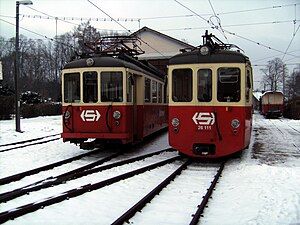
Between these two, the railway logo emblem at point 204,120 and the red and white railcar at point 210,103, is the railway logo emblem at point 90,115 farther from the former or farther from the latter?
Result: the railway logo emblem at point 204,120

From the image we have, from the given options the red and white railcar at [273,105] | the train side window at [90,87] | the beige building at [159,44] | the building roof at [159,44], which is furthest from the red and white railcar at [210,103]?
the red and white railcar at [273,105]

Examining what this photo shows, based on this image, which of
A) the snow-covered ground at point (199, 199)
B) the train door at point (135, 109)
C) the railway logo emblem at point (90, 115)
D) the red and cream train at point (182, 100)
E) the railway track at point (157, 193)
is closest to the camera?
the railway track at point (157, 193)

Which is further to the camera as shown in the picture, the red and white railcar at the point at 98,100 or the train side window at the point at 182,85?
the red and white railcar at the point at 98,100

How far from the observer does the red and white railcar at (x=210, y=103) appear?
393 inches

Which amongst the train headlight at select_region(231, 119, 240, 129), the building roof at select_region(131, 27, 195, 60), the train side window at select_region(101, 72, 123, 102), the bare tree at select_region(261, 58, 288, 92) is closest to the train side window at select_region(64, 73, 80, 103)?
the train side window at select_region(101, 72, 123, 102)

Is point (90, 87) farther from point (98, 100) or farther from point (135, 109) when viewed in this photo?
point (135, 109)

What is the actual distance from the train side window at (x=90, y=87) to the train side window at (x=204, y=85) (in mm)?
3090

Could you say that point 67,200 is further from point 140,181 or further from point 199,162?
point 199,162

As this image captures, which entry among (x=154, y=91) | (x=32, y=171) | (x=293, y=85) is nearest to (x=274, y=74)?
(x=293, y=85)

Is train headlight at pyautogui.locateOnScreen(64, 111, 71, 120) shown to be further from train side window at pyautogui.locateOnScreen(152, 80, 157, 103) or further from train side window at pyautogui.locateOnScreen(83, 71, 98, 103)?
train side window at pyautogui.locateOnScreen(152, 80, 157, 103)

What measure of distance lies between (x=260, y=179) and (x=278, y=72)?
86.8m

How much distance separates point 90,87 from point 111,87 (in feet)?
2.08

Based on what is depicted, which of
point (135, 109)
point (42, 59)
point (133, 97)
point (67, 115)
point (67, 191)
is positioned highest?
point (42, 59)

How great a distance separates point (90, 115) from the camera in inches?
441
